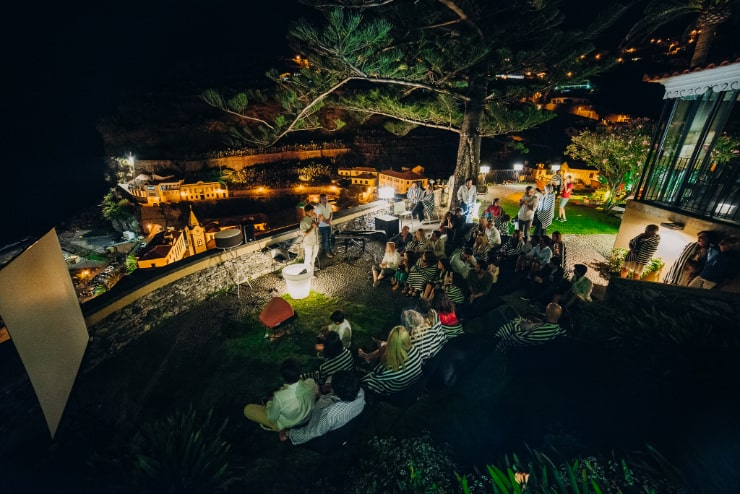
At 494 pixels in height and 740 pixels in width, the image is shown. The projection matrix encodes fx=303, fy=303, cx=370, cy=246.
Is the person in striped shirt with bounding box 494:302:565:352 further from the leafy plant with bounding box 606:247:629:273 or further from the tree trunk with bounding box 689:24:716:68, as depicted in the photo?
the tree trunk with bounding box 689:24:716:68

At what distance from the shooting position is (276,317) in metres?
4.95

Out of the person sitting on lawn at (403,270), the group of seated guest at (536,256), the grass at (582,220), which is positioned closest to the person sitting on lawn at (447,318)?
the person sitting on lawn at (403,270)

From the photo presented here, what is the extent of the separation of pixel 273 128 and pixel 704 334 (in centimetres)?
1024

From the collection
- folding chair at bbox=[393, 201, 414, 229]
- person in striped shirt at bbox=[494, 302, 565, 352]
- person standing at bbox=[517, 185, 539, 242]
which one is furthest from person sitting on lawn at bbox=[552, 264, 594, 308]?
folding chair at bbox=[393, 201, 414, 229]

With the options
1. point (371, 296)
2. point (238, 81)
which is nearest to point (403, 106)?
point (371, 296)

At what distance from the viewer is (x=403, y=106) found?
10078 mm

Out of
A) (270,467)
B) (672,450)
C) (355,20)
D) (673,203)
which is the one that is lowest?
(270,467)

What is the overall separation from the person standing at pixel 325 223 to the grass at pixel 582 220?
278 inches

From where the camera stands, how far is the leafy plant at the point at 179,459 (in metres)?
2.74

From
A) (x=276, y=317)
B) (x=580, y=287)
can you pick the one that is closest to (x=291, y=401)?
(x=276, y=317)

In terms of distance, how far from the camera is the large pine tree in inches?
270

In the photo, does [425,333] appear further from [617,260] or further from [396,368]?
[617,260]

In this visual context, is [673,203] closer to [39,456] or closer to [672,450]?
[672,450]

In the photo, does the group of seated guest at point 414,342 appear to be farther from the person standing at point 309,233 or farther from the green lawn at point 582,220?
the green lawn at point 582,220
